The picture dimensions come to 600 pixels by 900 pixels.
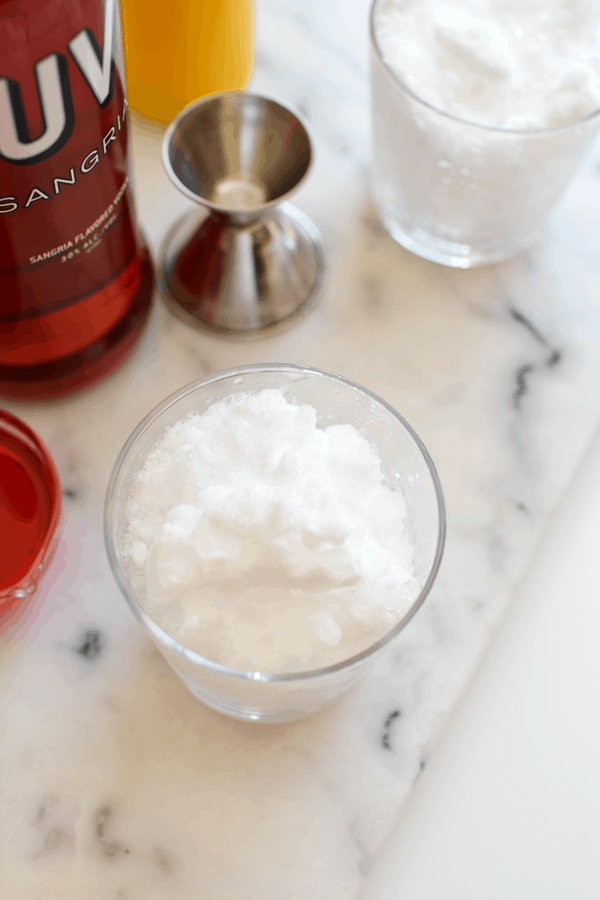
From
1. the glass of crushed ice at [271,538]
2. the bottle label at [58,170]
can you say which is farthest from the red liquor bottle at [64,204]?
the glass of crushed ice at [271,538]

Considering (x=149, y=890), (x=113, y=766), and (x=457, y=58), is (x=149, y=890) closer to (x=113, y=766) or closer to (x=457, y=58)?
(x=113, y=766)

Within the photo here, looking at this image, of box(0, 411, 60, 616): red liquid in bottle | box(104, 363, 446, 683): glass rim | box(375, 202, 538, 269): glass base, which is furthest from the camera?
box(375, 202, 538, 269): glass base

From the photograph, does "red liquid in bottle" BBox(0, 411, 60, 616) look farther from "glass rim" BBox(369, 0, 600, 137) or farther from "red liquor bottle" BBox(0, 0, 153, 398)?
"glass rim" BBox(369, 0, 600, 137)

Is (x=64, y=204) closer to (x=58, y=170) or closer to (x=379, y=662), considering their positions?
(x=58, y=170)

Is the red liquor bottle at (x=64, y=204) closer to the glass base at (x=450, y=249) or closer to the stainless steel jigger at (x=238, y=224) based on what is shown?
the stainless steel jigger at (x=238, y=224)

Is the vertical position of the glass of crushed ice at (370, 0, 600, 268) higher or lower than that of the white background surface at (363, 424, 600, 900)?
higher

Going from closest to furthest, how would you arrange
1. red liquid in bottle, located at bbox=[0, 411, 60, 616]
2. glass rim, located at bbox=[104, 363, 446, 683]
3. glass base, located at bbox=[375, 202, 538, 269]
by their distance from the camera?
glass rim, located at bbox=[104, 363, 446, 683], red liquid in bottle, located at bbox=[0, 411, 60, 616], glass base, located at bbox=[375, 202, 538, 269]

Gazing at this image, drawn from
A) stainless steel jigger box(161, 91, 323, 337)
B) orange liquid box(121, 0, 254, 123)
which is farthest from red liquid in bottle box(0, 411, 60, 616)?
orange liquid box(121, 0, 254, 123)
